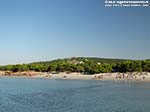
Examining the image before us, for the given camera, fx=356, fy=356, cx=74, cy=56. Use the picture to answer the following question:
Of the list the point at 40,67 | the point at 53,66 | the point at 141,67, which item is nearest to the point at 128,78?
the point at 141,67

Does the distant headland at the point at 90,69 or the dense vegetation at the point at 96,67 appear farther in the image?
the dense vegetation at the point at 96,67

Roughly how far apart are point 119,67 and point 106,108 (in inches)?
3576

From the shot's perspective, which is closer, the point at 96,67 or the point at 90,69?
the point at 96,67

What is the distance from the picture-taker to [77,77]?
12925 cm

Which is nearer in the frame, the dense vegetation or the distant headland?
the distant headland

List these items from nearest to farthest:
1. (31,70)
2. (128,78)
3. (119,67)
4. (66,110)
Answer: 1. (66,110)
2. (128,78)
3. (119,67)
4. (31,70)

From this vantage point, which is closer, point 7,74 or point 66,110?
point 66,110

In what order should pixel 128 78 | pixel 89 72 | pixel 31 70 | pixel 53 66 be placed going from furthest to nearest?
pixel 31 70, pixel 53 66, pixel 89 72, pixel 128 78

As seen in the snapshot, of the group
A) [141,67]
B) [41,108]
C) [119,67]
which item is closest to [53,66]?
[119,67]

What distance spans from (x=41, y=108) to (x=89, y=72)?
9924 centimetres

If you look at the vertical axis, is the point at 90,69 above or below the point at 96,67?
below

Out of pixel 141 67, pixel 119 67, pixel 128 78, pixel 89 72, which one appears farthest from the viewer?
pixel 89 72

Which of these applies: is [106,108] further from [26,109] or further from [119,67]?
[119,67]

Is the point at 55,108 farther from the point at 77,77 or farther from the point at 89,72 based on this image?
the point at 89,72
